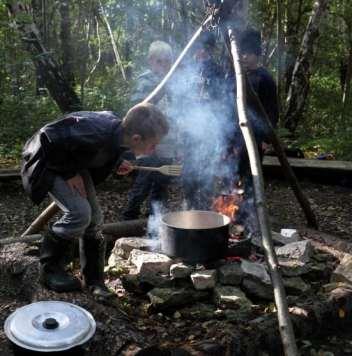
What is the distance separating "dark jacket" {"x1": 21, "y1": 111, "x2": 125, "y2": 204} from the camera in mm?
3385

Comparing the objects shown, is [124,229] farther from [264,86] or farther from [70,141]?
[264,86]

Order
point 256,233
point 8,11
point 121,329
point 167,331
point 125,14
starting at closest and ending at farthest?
point 121,329 < point 167,331 < point 256,233 < point 8,11 < point 125,14

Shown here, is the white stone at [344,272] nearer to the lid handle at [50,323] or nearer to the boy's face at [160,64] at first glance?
the lid handle at [50,323]

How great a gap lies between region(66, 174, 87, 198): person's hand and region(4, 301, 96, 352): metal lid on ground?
0.96 metres

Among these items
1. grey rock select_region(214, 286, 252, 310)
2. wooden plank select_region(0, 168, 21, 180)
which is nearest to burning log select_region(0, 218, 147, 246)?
grey rock select_region(214, 286, 252, 310)

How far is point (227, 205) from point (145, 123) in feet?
6.00

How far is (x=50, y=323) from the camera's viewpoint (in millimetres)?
2643

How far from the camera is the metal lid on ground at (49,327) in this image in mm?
2562

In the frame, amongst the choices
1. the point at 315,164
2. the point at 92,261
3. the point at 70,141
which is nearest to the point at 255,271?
the point at 92,261

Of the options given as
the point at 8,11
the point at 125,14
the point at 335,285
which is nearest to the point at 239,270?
the point at 335,285

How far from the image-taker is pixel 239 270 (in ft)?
13.2

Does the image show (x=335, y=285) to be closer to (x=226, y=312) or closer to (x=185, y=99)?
(x=226, y=312)

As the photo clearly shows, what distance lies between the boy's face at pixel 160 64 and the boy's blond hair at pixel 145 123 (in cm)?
255

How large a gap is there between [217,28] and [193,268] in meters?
2.12
